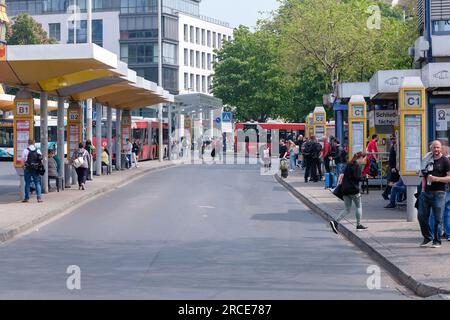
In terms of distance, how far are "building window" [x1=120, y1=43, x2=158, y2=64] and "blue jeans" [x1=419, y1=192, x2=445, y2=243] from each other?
9229 cm

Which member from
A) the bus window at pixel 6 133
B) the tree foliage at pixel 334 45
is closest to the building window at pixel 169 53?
the tree foliage at pixel 334 45

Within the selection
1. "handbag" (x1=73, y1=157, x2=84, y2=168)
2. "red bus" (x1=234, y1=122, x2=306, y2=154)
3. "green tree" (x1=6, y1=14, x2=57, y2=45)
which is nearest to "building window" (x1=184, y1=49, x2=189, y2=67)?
"green tree" (x1=6, y1=14, x2=57, y2=45)

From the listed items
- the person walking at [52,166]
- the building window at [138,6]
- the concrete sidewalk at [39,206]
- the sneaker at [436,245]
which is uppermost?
the building window at [138,6]

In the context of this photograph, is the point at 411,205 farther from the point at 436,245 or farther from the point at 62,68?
the point at 62,68

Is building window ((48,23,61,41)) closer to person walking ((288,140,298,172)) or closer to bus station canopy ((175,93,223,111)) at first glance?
bus station canopy ((175,93,223,111))

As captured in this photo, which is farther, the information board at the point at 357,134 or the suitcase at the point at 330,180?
the suitcase at the point at 330,180

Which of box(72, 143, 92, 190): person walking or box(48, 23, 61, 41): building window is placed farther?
box(48, 23, 61, 41): building window

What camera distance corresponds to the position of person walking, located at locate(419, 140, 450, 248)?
1574 cm

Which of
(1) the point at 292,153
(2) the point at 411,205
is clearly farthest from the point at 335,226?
(1) the point at 292,153

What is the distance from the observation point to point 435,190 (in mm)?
15789

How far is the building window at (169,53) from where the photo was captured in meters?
110

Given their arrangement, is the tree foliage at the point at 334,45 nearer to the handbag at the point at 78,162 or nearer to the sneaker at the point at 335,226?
the handbag at the point at 78,162

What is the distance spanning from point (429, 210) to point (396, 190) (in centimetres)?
792

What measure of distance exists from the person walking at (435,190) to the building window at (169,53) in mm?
94573
